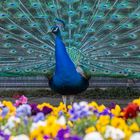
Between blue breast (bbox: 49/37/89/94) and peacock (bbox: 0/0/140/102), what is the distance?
17.5 inches

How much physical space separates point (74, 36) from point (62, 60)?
103cm

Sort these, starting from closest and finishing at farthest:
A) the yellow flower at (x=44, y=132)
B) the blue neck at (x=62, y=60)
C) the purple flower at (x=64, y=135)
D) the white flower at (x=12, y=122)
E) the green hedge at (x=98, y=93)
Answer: the purple flower at (x=64, y=135)
the yellow flower at (x=44, y=132)
the white flower at (x=12, y=122)
the blue neck at (x=62, y=60)
the green hedge at (x=98, y=93)

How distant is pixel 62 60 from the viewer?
7398mm

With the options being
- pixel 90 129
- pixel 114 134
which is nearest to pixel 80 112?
pixel 90 129

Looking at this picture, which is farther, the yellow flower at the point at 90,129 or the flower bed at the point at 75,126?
the yellow flower at the point at 90,129

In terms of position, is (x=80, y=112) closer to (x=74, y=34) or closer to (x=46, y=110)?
(x=46, y=110)

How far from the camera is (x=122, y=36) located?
327 inches

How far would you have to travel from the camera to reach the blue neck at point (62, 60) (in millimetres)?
7359

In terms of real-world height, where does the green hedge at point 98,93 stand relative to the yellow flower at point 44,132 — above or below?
below

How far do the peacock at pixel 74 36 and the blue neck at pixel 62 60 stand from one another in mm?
505

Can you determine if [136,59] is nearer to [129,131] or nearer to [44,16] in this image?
[44,16]

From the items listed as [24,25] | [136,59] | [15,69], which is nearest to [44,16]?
[24,25]

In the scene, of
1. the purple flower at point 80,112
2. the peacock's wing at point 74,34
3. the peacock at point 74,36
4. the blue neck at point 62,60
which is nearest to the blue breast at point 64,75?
the blue neck at point 62,60

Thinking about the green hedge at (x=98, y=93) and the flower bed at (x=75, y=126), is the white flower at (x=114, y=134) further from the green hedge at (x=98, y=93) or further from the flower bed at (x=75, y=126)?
the green hedge at (x=98, y=93)
